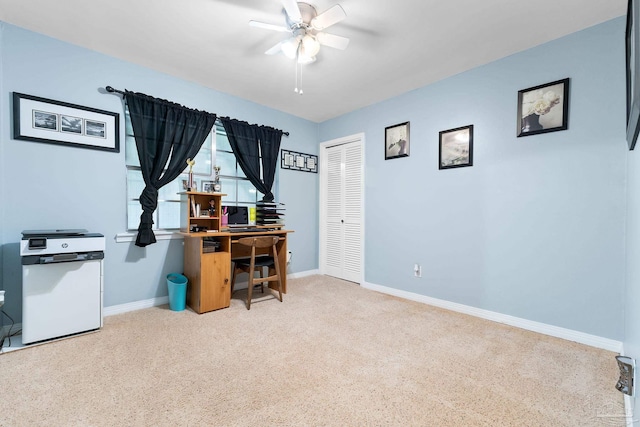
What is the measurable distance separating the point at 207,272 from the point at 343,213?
2.21 meters

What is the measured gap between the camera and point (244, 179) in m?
3.83

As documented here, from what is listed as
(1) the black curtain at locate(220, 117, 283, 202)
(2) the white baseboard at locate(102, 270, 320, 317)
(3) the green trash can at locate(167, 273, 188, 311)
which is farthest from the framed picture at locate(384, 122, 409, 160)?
(2) the white baseboard at locate(102, 270, 320, 317)

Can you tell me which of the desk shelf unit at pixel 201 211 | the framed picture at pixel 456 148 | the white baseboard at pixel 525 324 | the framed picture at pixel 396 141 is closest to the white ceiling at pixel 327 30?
the framed picture at pixel 396 141

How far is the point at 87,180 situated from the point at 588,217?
4.51 meters

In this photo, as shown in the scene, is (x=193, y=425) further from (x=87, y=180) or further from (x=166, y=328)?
(x=87, y=180)

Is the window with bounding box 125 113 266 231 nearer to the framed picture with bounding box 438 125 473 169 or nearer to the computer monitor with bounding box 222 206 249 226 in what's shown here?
the computer monitor with bounding box 222 206 249 226

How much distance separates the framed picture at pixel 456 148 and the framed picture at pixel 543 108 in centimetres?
46

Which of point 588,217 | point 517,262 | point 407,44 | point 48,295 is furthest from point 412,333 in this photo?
point 48,295

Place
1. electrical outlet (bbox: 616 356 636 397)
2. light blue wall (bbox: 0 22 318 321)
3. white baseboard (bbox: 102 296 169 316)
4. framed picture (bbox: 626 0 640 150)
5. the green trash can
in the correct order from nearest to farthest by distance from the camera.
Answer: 1. framed picture (bbox: 626 0 640 150)
2. electrical outlet (bbox: 616 356 636 397)
3. light blue wall (bbox: 0 22 318 321)
4. white baseboard (bbox: 102 296 169 316)
5. the green trash can

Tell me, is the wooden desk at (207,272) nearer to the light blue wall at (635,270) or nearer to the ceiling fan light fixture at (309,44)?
the ceiling fan light fixture at (309,44)

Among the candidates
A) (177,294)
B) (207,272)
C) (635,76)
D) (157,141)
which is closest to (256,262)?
(207,272)

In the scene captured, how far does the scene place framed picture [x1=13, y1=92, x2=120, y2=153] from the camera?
7.55 feet

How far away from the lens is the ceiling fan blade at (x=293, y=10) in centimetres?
177

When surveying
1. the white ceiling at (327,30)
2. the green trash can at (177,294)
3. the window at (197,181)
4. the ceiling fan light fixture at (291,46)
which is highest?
the white ceiling at (327,30)
